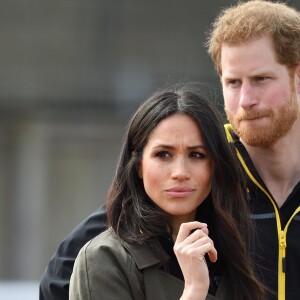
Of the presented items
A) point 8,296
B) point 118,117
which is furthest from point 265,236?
point 118,117

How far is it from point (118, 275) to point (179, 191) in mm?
287

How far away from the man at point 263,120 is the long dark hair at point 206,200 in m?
0.40

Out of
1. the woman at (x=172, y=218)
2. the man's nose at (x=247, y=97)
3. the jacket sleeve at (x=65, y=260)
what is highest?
the man's nose at (x=247, y=97)

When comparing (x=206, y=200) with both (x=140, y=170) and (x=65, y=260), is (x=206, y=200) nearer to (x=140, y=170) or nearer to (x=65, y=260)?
(x=140, y=170)

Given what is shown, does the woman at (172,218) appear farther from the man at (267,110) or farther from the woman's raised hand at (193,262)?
the man at (267,110)

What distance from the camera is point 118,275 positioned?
111 inches

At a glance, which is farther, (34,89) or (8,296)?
(34,89)

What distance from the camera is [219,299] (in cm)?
293

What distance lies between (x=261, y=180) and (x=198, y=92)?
60 cm

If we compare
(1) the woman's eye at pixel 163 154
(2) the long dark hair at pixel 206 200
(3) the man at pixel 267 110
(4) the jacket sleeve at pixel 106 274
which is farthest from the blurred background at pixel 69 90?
(4) the jacket sleeve at pixel 106 274

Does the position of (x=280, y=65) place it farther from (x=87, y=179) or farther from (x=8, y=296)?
(x=87, y=179)

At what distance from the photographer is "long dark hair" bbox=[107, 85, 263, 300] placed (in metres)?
2.93

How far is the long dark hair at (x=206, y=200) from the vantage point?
115 inches

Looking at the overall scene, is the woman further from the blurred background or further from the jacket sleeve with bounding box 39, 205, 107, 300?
the blurred background
